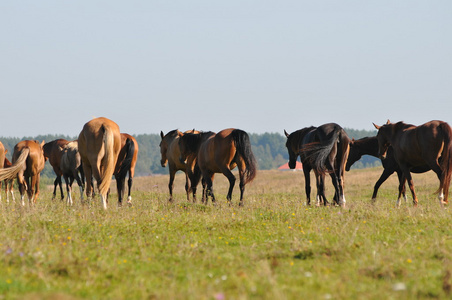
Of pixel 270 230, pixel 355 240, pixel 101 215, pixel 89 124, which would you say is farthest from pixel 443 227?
pixel 89 124

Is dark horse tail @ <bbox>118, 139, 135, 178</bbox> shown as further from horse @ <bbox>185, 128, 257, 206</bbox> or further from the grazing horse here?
the grazing horse

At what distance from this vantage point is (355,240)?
8164 millimetres

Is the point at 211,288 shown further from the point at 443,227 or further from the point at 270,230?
the point at 443,227

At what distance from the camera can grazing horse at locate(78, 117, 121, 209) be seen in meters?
12.2

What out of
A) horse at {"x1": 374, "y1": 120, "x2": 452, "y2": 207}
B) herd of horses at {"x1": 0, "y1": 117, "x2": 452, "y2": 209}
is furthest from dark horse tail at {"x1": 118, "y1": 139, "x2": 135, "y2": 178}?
horse at {"x1": 374, "y1": 120, "x2": 452, "y2": 207}

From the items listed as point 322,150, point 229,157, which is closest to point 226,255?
point 322,150

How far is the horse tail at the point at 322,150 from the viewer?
13.6 metres

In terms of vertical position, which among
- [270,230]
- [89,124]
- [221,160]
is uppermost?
[89,124]

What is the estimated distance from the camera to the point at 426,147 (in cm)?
1301

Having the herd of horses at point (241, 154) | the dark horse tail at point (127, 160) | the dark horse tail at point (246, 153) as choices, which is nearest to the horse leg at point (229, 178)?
the herd of horses at point (241, 154)

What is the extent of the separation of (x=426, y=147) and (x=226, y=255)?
786 centimetres

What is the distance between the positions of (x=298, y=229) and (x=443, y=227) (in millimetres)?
2602

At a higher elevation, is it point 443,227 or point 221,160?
point 221,160

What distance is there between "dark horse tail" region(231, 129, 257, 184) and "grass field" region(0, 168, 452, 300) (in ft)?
10.3
